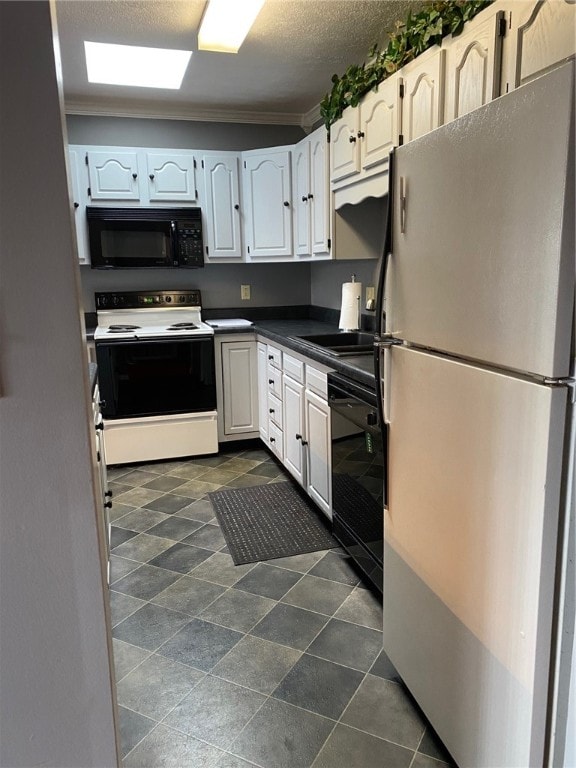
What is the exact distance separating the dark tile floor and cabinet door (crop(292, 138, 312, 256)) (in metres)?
1.94

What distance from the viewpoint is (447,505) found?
4.44 feet

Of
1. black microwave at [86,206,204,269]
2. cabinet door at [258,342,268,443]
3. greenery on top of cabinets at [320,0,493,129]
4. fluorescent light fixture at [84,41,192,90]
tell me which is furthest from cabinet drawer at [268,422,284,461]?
fluorescent light fixture at [84,41,192,90]

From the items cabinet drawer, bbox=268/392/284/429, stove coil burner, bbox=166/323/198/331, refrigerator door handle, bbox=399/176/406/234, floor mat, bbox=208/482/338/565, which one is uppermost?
refrigerator door handle, bbox=399/176/406/234

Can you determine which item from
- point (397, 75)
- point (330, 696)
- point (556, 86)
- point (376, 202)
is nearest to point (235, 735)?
point (330, 696)

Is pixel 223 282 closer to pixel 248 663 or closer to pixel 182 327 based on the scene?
pixel 182 327

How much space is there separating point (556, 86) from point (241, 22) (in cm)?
205

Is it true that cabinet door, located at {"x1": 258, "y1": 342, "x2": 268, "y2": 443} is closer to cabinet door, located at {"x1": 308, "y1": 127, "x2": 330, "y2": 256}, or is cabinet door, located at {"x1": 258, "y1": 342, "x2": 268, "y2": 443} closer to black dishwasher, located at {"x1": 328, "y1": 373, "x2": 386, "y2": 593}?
cabinet door, located at {"x1": 308, "y1": 127, "x2": 330, "y2": 256}

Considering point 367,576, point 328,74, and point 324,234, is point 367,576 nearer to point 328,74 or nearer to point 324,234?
point 324,234

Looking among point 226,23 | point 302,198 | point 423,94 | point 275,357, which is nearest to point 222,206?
point 302,198

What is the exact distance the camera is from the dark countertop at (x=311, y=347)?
2.18 metres

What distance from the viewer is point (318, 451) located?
9.19 ft

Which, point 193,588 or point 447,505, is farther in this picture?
point 193,588

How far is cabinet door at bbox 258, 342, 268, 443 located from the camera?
383 centimetres

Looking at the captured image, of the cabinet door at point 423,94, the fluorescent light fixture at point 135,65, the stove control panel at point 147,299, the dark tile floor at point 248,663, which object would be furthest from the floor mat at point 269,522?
the fluorescent light fixture at point 135,65
